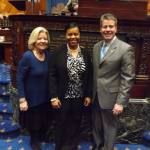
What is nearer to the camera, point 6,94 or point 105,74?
point 105,74

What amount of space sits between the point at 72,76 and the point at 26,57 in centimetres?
45

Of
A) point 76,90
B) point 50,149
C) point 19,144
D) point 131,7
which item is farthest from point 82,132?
point 131,7

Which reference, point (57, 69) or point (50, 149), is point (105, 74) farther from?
point (50, 149)

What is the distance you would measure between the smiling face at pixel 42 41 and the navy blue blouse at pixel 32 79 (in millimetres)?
105

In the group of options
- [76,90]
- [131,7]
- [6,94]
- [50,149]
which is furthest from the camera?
[6,94]

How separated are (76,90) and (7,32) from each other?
13.7 ft

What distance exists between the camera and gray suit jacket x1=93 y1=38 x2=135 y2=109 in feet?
9.45

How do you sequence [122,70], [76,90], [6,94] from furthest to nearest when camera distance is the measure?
[6,94], [76,90], [122,70]

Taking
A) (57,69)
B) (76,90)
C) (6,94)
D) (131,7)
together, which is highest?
(131,7)

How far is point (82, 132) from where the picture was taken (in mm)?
3893

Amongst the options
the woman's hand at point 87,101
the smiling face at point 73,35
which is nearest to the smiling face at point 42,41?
the smiling face at point 73,35

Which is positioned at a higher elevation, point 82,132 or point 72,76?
point 72,76

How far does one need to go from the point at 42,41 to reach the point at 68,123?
810mm

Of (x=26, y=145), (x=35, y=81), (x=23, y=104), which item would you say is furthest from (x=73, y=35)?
(x=26, y=145)
